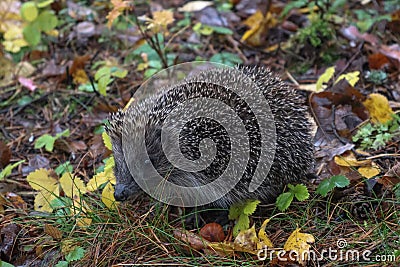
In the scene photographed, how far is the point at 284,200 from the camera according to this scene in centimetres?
388

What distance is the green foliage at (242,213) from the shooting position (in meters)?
3.84

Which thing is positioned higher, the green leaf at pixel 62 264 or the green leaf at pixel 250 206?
the green leaf at pixel 62 264

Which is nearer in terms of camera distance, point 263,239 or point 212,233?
point 263,239

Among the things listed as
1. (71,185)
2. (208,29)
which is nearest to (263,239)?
(71,185)

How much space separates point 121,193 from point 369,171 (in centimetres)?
187

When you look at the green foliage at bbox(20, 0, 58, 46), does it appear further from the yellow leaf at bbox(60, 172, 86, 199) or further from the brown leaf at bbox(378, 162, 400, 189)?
the brown leaf at bbox(378, 162, 400, 189)

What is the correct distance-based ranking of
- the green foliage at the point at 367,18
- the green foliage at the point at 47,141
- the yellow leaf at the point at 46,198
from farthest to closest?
the green foliage at the point at 367,18 < the green foliage at the point at 47,141 < the yellow leaf at the point at 46,198

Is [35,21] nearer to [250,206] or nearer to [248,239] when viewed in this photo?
[250,206]

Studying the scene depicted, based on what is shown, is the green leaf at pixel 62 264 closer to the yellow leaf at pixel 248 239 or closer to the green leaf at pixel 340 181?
the yellow leaf at pixel 248 239

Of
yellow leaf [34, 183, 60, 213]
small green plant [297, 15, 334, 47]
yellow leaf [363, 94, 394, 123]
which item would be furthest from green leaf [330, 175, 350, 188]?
small green plant [297, 15, 334, 47]

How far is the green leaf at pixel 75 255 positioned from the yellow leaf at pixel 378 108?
9.08 feet

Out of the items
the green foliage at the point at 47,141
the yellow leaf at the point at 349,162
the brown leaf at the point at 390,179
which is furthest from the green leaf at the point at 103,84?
the brown leaf at the point at 390,179

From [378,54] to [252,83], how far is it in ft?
6.92

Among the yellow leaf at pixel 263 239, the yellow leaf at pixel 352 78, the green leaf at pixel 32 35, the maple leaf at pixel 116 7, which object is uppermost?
the maple leaf at pixel 116 7
